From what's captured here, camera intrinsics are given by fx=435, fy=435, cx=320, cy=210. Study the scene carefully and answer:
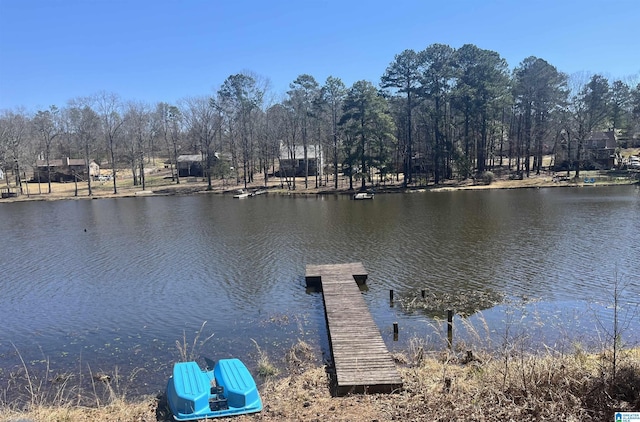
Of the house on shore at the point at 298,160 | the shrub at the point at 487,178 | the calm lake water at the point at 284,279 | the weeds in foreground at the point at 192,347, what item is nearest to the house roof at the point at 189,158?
the house on shore at the point at 298,160

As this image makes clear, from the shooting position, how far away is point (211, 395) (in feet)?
29.5

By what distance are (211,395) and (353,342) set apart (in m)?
4.11

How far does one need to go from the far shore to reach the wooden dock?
3722 cm

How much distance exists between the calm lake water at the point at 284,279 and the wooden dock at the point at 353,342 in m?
→ 0.69

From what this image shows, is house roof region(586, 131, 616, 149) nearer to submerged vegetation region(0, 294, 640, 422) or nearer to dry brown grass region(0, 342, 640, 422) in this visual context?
submerged vegetation region(0, 294, 640, 422)

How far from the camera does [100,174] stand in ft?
265

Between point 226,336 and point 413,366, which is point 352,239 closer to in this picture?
point 226,336

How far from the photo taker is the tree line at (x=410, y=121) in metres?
51.4

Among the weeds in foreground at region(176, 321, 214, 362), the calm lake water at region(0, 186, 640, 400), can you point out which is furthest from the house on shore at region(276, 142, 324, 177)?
the weeds in foreground at region(176, 321, 214, 362)

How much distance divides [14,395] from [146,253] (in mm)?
15578

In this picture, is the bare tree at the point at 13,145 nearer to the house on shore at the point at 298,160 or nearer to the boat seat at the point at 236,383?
the house on shore at the point at 298,160

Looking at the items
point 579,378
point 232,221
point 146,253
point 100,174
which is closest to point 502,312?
point 579,378

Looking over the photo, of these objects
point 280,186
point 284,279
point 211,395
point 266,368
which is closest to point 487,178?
point 280,186

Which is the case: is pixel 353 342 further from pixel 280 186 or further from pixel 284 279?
pixel 280 186
